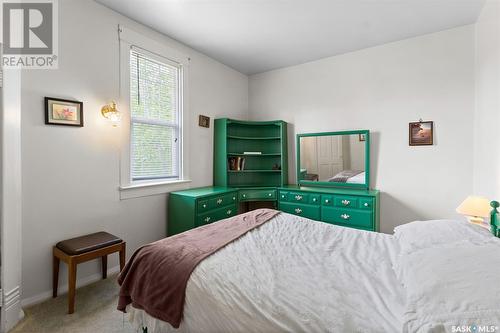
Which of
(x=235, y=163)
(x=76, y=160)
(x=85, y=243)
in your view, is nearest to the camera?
(x=85, y=243)

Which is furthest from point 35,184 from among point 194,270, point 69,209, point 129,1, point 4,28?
point 129,1

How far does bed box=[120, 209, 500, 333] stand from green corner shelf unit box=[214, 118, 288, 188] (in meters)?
2.27

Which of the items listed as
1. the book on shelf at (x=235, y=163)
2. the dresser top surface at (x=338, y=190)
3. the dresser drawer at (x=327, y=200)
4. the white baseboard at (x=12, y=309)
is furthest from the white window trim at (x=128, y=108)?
the dresser drawer at (x=327, y=200)

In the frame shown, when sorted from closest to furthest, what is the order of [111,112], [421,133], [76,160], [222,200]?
[76,160] → [111,112] → [421,133] → [222,200]

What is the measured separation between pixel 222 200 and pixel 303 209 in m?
1.21

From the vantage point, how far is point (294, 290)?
117 centimetres

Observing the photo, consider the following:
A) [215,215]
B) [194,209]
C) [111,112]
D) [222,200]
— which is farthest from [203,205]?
[111,112]

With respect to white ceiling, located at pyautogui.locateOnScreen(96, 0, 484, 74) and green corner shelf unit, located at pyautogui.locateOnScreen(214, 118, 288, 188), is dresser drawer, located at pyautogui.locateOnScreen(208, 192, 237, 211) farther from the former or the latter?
white ceiling, located at pyautogui.locateOnScreen(96, 0, 484, 74)

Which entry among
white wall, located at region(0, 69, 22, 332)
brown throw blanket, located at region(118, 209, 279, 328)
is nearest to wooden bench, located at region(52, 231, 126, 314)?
white wall, located at region(0, 69, 22, 332)

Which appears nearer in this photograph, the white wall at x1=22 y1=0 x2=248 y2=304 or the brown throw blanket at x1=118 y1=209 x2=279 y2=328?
the brown throw blanket at x1=118 y1=209 x2=279 y2=328

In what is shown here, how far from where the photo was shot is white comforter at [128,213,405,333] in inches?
39.1

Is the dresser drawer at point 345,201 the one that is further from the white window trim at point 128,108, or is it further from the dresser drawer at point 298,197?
the white window trim at point 128,108

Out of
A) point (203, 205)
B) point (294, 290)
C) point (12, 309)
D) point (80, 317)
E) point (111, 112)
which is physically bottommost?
point (80, 317)

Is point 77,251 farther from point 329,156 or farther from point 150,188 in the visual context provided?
point 329,156
